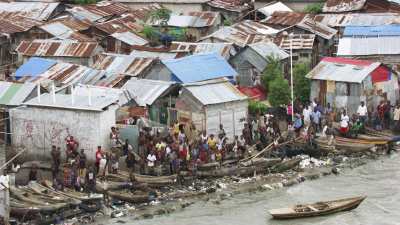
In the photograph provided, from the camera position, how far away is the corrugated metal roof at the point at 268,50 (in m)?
36.5

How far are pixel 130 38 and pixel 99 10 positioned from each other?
625 centimetres

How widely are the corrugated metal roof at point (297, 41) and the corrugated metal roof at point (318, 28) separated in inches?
33.8

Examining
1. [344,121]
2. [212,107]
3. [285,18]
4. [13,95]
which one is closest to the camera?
[212,107]

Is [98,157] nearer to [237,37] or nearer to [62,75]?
[62,75]

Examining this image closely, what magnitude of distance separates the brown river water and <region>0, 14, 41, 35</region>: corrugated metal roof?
63.9ft

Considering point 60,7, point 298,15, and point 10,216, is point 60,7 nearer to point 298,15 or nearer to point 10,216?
point 298,15

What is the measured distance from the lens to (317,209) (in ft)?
80.6

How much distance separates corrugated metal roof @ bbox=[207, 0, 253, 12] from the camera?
47.3m

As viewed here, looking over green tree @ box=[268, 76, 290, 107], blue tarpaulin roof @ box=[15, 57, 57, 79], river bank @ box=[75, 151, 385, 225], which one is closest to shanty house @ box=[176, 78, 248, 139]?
river bank @ box=[75, 151, 385, 225]

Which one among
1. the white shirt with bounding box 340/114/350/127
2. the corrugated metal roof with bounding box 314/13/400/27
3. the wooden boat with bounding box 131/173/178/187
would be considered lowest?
the wooden boat with bounding box 131/173/178/187

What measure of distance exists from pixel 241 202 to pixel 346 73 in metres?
8.57

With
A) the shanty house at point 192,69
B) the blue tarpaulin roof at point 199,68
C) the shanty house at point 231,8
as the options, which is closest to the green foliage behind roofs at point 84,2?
the shanty house at point 231,8

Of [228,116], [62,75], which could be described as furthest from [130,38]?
[228,116]

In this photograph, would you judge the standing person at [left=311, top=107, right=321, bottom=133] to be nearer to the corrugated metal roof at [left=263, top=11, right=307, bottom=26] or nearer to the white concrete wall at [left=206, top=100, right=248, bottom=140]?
the white concrete wall at [left=206, top=100, right=248, bottom=140]
